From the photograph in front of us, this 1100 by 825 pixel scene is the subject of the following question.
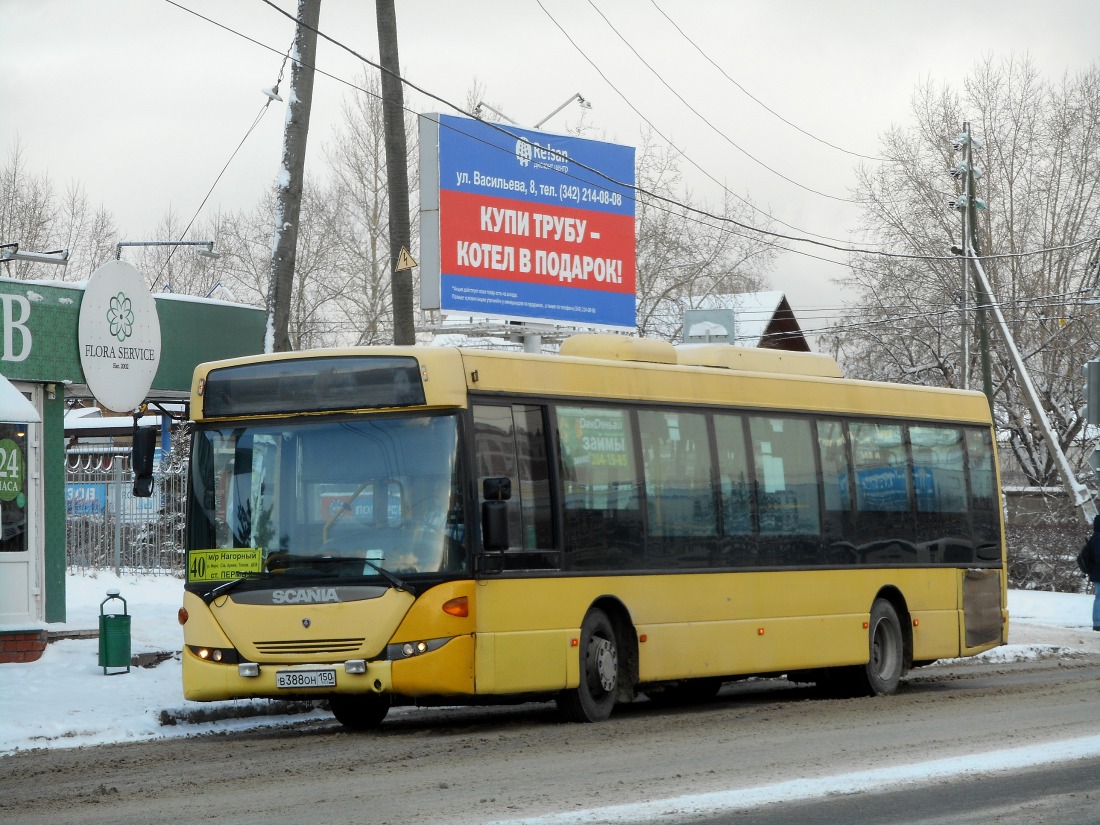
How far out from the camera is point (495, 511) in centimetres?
1157

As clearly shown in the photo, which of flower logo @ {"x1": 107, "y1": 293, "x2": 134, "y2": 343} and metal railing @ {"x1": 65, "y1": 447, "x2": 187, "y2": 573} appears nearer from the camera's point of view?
flower logo @ {"x1": 107, "y1": 293, "x2": 134, "y2": 343}

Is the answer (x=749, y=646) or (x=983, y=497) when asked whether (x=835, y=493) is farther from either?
(x=983, y=497)

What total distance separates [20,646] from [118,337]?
4.25 metres

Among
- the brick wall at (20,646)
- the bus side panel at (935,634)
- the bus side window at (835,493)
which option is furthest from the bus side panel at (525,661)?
the brick wall at (20,646)

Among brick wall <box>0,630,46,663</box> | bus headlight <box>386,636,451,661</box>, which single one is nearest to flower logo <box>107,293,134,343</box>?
brick wall <box>0,630,46,663</box>

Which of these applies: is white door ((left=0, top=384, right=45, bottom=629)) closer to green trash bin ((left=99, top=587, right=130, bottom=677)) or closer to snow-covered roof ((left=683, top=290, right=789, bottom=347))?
green trash bin ((left=99, top=587, right=130, bottom=677))

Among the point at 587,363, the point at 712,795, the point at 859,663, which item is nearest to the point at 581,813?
the point at 712,795

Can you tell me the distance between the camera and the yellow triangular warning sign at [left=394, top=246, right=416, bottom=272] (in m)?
18.8

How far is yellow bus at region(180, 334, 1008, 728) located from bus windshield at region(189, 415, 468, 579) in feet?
0.05

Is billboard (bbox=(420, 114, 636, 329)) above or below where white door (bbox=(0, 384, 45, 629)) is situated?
above

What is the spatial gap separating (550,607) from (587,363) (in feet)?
6.99

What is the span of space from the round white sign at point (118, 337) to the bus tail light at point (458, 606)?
26.4 feet

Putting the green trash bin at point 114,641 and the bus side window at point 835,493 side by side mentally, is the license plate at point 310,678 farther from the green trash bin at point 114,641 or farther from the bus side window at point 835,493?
the bus side window at point 835,493

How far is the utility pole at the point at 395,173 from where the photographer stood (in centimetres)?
1869
